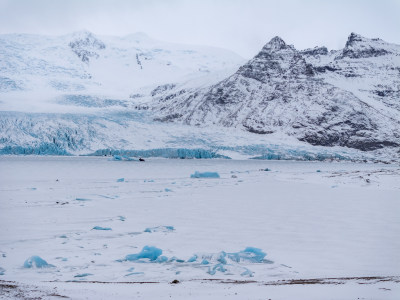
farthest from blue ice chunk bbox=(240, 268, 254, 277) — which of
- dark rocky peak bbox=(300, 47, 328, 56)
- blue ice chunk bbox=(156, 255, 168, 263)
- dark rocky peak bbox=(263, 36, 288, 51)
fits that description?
dark rocky peak bbox=(300, 47, 328, 56)

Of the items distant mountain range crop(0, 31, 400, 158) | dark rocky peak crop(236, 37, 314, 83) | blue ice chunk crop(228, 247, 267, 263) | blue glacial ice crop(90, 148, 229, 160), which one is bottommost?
blue glacial ice crop(90, 148, 229, 160)

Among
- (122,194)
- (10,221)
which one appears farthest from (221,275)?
(122,194)

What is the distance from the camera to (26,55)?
152 meters

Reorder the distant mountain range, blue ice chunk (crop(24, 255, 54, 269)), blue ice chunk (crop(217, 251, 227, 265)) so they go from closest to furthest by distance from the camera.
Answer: blue ice chunk (crop(24, 255, 54, 269))
blue ice chunk (crop(217, 251, 227, 265))
the distant mountain range

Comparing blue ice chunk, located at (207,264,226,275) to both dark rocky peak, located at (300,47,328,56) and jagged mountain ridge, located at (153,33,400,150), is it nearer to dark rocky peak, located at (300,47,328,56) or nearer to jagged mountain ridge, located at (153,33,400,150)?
jagged mountain ridge, located at (153,33,400,150)

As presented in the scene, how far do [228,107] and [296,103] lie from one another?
18516 mm

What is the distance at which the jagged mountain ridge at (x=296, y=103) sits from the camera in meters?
103

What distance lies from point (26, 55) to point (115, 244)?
162m

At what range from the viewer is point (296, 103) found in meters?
109

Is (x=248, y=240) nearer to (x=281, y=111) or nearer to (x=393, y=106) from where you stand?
(x=281, y=111)

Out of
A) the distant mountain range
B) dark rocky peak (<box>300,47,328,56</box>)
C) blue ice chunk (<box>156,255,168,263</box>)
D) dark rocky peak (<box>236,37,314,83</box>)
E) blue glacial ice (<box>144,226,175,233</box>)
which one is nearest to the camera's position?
blue ice chunk (<box>156,255,168,263</box>)

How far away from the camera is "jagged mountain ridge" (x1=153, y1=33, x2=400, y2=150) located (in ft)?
338

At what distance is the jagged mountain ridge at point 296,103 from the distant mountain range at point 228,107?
0.26m

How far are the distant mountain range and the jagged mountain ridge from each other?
26cm
